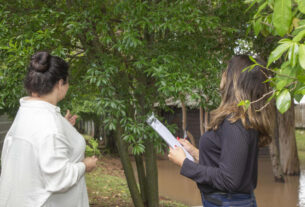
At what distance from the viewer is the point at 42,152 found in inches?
89.3

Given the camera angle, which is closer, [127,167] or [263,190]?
[127,167]

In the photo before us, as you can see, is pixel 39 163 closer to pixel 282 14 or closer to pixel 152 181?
pixel 282 14

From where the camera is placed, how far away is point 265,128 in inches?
86.6

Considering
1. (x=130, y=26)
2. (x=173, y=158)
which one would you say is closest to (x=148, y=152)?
(x=130, y=26)

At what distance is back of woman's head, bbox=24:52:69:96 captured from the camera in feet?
7.99

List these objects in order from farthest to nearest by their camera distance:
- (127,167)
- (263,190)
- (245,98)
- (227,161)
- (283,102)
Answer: (263,190), (127,167), (245,98), (227,161), (283,102)

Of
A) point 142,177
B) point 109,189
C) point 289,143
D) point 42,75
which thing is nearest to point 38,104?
point 42,75

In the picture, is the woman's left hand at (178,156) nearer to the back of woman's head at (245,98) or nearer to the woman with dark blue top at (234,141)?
the woman with dark blue top at (234,141)

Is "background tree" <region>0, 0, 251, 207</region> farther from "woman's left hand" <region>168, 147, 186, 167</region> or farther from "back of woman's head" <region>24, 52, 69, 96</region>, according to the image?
"back of woman's head" <region>24, 52, 69, 96</region>

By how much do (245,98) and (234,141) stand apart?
28 cm

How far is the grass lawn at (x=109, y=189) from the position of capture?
9506 millimetres

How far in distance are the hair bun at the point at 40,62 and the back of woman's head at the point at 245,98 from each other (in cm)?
106

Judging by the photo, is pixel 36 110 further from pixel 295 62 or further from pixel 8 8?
pixel 8 8

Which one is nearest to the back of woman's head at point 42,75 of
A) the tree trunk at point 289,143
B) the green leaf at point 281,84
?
the green leaf at point 281,84
